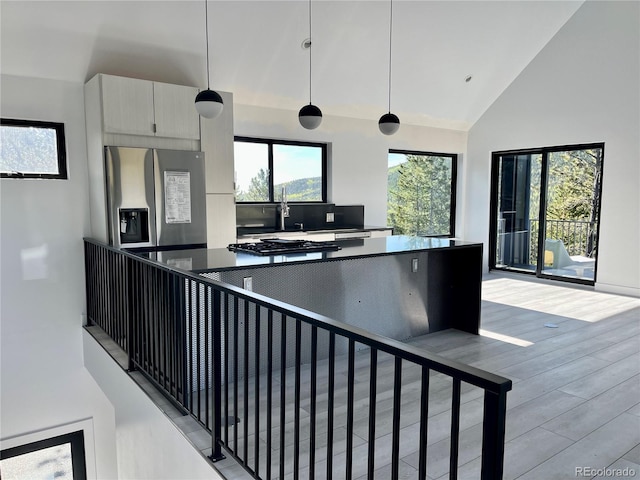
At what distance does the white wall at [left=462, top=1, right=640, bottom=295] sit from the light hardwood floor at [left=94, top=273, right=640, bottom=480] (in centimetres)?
161

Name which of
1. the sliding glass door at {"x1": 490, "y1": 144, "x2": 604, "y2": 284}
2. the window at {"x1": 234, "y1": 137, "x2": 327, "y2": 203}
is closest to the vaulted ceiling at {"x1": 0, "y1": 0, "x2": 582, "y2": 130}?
the window at {"x1": 234, "y1": 137, "x2": 327, "y2": 203}

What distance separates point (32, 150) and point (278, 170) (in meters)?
2.85

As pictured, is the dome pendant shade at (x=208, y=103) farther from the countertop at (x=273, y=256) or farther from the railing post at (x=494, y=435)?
the railing post at (x=494, y=435)

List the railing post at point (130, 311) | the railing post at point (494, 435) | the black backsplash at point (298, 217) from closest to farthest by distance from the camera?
the railing post at point (494, 435)
the railing post at point (130, 311)
the black backsplash at point (298, 217)

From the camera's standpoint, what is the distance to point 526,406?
8.96 feet

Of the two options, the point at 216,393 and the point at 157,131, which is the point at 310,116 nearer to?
the point at 157,131

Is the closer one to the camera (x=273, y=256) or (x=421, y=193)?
(x=273, y=256)

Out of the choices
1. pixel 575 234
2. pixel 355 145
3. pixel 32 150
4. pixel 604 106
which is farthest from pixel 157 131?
pixel 575 234

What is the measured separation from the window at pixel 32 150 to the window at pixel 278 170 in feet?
6.76

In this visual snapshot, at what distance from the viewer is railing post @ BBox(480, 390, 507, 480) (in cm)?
97

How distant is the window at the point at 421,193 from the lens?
7324mm

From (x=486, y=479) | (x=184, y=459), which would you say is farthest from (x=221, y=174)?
(x=486, y=479)

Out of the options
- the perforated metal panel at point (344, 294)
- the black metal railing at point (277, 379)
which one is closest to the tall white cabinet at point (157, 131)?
the black metal railing at point (277, 379)

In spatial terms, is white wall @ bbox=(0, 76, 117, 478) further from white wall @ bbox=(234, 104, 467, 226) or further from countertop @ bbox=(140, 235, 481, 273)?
white wall @ bbox=(234, 104, 467, 226)
